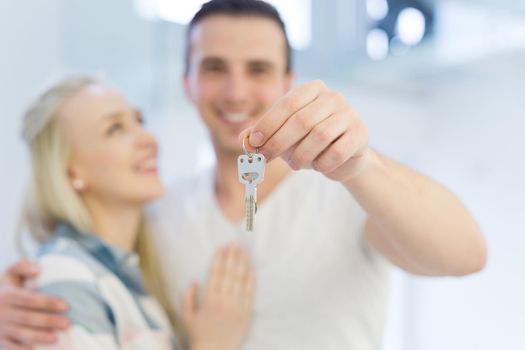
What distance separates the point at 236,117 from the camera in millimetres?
1066

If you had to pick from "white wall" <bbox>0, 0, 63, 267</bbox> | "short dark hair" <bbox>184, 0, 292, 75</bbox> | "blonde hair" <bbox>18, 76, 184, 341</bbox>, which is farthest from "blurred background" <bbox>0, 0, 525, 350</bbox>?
"short dark hair" <bbox>184, 0, 292, 75</bbox>

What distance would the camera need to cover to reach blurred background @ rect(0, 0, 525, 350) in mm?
1597

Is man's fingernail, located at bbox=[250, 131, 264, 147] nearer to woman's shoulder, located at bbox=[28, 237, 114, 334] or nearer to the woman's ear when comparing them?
woman's shoulder, located at bbox=[28, 237, 114, 334]

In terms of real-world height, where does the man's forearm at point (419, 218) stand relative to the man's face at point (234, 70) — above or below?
below

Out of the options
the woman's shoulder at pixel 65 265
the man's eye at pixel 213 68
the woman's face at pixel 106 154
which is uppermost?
the man's eye at pixel 213 68

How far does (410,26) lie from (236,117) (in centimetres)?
145

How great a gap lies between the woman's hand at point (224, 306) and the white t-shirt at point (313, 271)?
0.05ft

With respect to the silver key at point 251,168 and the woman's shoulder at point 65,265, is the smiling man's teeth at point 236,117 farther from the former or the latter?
the silver key at point 251,168

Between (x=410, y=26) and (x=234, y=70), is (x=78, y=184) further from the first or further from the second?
(x=410, y=26)

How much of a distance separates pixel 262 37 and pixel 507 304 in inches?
66.8

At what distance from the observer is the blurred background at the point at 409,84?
160 cm

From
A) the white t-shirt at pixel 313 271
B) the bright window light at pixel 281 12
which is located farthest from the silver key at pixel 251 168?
Answer: the bright window light at pixel 281 12

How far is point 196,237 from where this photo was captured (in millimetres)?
1073

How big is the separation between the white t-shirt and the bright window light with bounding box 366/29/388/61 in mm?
1402
